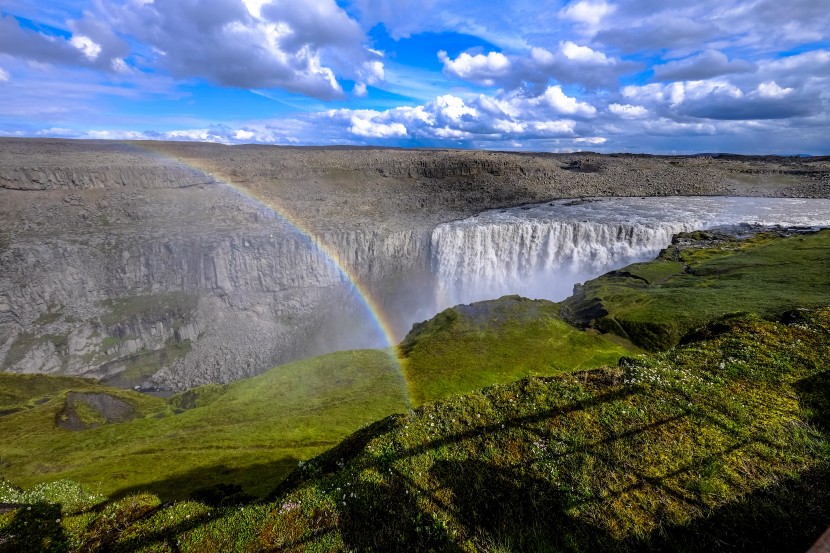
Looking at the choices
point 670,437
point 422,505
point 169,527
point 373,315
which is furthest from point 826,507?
point 373,315

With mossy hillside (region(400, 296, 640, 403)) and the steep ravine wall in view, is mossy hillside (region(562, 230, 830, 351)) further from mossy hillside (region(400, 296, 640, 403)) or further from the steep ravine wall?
the steep ravine wall

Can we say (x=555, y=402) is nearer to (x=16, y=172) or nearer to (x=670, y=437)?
(x=670, y=437)

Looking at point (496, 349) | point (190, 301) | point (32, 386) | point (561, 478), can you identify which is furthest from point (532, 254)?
point (32, 386)

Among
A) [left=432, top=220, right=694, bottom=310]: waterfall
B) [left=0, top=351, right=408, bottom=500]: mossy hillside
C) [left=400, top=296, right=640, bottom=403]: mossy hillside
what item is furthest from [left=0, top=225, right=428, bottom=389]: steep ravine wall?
[left=400, top=296, right=640, bottom=403]: mossy hillside

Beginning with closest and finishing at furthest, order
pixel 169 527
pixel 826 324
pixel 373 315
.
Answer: pixel 169 527
pixel 826 324
pixel 373 315

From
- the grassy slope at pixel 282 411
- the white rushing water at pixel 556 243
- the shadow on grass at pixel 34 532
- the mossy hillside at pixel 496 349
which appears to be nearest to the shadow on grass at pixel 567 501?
the shadow on grass at pixel 34 532

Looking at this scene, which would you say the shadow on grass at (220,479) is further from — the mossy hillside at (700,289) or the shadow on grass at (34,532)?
the mossy hillside at (700,289)
